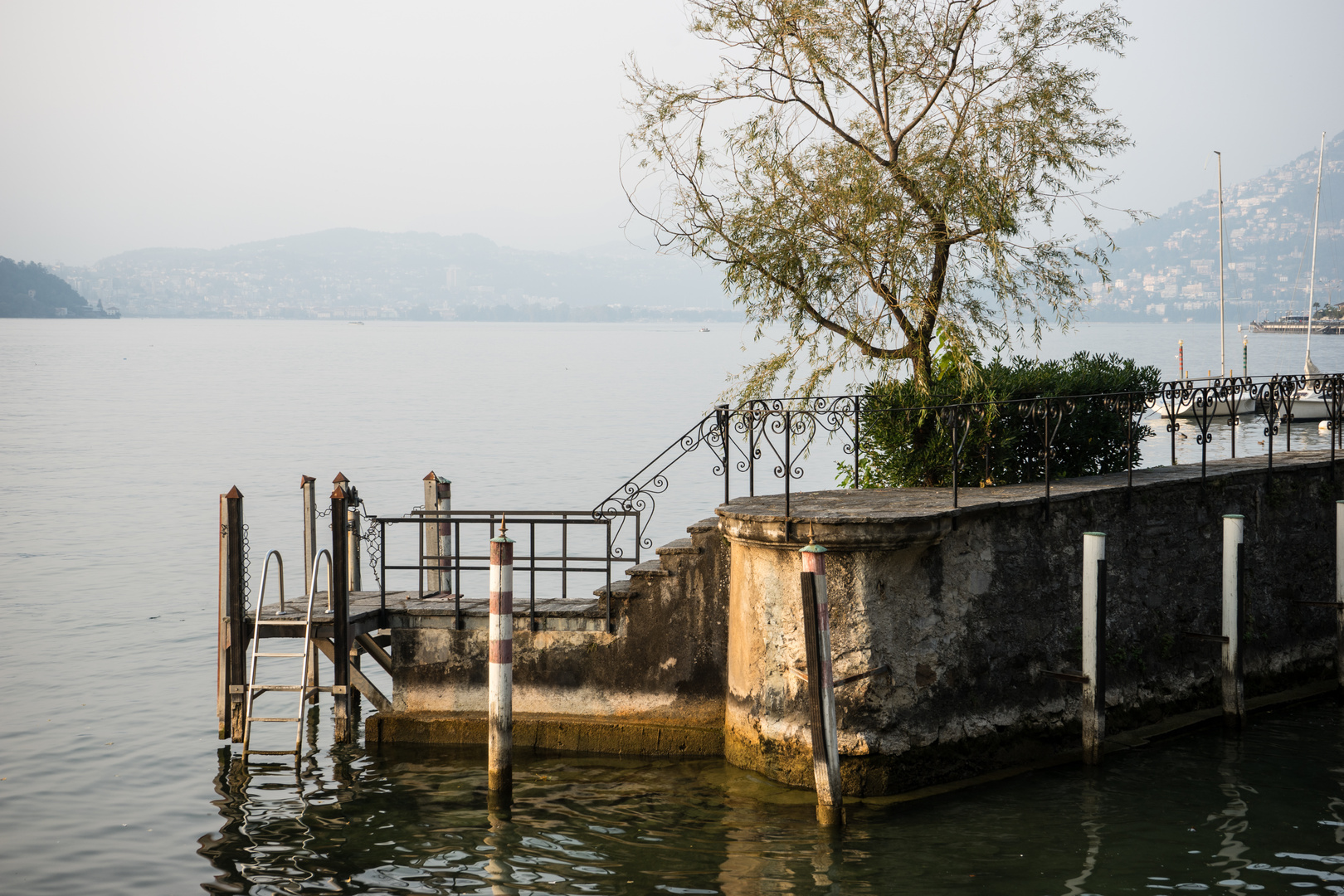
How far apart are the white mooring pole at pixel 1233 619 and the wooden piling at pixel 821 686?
16.0 ft

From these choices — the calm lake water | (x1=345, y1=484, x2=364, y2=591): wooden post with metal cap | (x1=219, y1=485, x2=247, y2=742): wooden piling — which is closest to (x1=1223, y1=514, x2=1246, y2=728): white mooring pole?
the calm lake water

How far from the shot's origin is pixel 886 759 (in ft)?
32.9

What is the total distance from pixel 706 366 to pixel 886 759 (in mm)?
107249

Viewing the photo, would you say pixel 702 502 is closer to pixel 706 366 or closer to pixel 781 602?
pixel 781 602

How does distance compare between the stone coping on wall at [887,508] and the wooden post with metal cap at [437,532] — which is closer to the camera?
the stone coping on wall at [887,508]

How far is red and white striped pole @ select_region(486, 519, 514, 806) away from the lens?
32.9ft

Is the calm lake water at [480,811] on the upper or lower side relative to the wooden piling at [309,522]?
lower

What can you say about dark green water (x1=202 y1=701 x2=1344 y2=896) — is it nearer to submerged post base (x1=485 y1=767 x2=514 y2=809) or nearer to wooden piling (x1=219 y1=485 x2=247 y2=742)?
submerged post base (x1=485 y1=767 x2=514 y2=809)

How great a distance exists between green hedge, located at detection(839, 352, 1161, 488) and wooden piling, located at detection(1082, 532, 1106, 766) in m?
1.83

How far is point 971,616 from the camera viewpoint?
10445 millimetres

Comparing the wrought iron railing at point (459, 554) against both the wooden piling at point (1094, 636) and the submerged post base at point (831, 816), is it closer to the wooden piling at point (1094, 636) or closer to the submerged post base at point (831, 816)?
the submerged post base at point (831, 816)

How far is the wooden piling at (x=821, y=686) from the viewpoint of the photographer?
9125 millimetres

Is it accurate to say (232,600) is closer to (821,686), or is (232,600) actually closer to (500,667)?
(500,667)

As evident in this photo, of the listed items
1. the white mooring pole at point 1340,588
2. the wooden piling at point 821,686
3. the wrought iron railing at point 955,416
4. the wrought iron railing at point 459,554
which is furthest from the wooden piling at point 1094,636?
the wrought iron railing at point 459,554
